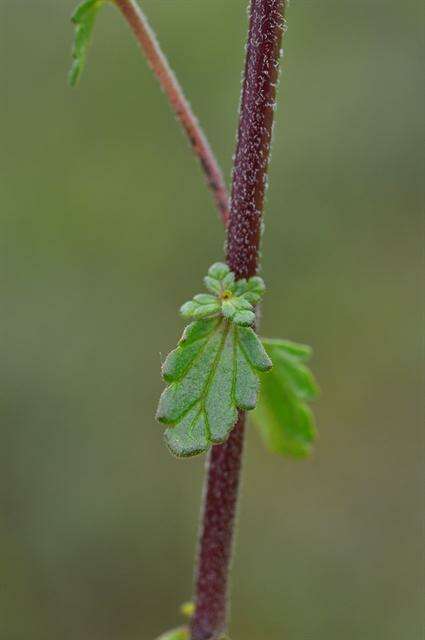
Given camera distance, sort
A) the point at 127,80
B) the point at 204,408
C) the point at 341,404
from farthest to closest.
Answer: the point at 127,80 → the point at 341,404 → the point at 204,408

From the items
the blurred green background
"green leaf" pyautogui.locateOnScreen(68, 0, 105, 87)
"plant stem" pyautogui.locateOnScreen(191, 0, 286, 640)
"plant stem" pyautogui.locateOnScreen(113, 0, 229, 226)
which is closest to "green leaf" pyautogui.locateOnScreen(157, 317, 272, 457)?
"plant stem" pyautogui.locateOnScreen(191, 0, 286, 640)

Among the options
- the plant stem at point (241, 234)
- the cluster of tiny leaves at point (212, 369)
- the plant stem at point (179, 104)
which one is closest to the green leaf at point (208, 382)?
the cluster of tiny leaves at point (212, 369)

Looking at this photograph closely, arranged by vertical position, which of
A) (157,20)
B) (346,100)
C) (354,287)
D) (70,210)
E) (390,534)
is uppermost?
(157,20)

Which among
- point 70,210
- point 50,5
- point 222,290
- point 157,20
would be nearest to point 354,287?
point 70,210

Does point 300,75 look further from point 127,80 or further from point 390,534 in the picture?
point 390,534

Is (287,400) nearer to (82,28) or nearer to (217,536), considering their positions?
(217,536)

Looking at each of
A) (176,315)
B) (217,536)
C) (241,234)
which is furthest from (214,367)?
(176,315)
